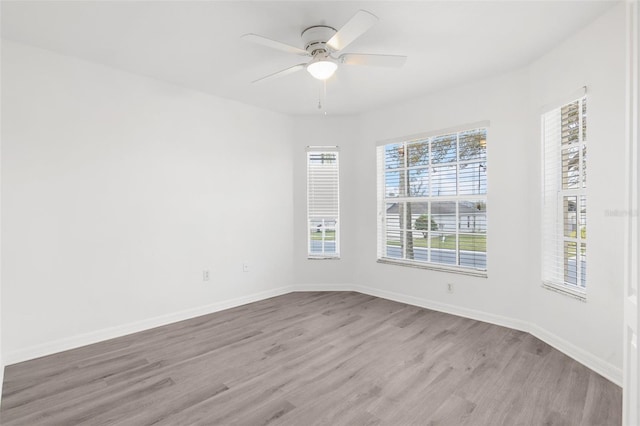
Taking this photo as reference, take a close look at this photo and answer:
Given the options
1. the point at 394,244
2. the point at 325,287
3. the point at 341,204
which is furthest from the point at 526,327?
the point at 341,204

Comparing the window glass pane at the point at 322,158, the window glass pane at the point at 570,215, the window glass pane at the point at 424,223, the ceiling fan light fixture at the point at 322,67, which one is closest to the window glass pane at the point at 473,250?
the window glass pane at the point at 424,223

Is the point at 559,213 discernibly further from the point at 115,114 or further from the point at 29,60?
the point at 29,60

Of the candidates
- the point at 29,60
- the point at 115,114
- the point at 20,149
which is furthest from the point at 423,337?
the point at 29,60

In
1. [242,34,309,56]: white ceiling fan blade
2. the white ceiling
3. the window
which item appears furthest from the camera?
the window

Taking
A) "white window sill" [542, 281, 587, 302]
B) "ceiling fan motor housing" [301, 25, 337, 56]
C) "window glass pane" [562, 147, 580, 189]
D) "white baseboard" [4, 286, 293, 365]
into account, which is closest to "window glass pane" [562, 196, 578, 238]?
"window glass pane" [562, 147, 580, 189]

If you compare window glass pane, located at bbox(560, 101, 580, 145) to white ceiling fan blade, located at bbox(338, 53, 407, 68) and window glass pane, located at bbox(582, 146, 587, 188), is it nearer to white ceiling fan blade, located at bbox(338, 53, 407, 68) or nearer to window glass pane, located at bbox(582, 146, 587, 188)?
window glass pane, located at bbox(582, 146, 587, 188)

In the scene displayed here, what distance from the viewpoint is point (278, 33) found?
260 cm

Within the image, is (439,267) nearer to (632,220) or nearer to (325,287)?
(325,287)

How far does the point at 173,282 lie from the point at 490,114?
3.92 metres

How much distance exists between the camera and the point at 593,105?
8.34ft

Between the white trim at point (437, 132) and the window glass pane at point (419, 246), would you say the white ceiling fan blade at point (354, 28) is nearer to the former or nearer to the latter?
the white trim at point (437, 132)

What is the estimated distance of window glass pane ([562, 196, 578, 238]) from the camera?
2.84 meters

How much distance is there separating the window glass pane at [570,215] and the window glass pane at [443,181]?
3.83ft

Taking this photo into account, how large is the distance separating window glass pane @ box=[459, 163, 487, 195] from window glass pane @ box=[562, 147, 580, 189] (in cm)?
79
